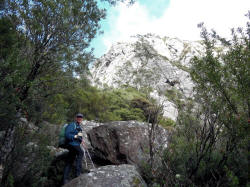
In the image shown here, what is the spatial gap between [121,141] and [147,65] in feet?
106

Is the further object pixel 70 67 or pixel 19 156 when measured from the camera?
pixel 70 67

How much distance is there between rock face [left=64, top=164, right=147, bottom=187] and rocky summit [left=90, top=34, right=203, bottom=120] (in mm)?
20142

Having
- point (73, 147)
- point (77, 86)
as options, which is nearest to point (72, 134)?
point (73, 147)

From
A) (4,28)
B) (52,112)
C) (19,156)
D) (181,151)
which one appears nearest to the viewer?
(181,151)

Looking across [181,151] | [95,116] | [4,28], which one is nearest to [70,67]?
[4,28]

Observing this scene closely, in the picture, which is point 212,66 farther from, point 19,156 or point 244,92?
point 19,156

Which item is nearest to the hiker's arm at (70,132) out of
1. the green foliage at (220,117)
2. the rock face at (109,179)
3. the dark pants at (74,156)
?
the dark pants at (74,156)

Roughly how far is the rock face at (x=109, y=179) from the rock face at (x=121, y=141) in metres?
1.55

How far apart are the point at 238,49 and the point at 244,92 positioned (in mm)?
955

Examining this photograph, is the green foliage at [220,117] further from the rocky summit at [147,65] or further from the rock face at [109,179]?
the rocky summit at [147,65]

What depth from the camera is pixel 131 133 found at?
647 cm

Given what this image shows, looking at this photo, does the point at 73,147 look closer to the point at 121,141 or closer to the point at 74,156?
the point at 74,156

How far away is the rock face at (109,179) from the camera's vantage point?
3891 millimetres

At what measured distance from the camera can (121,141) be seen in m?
6.23
